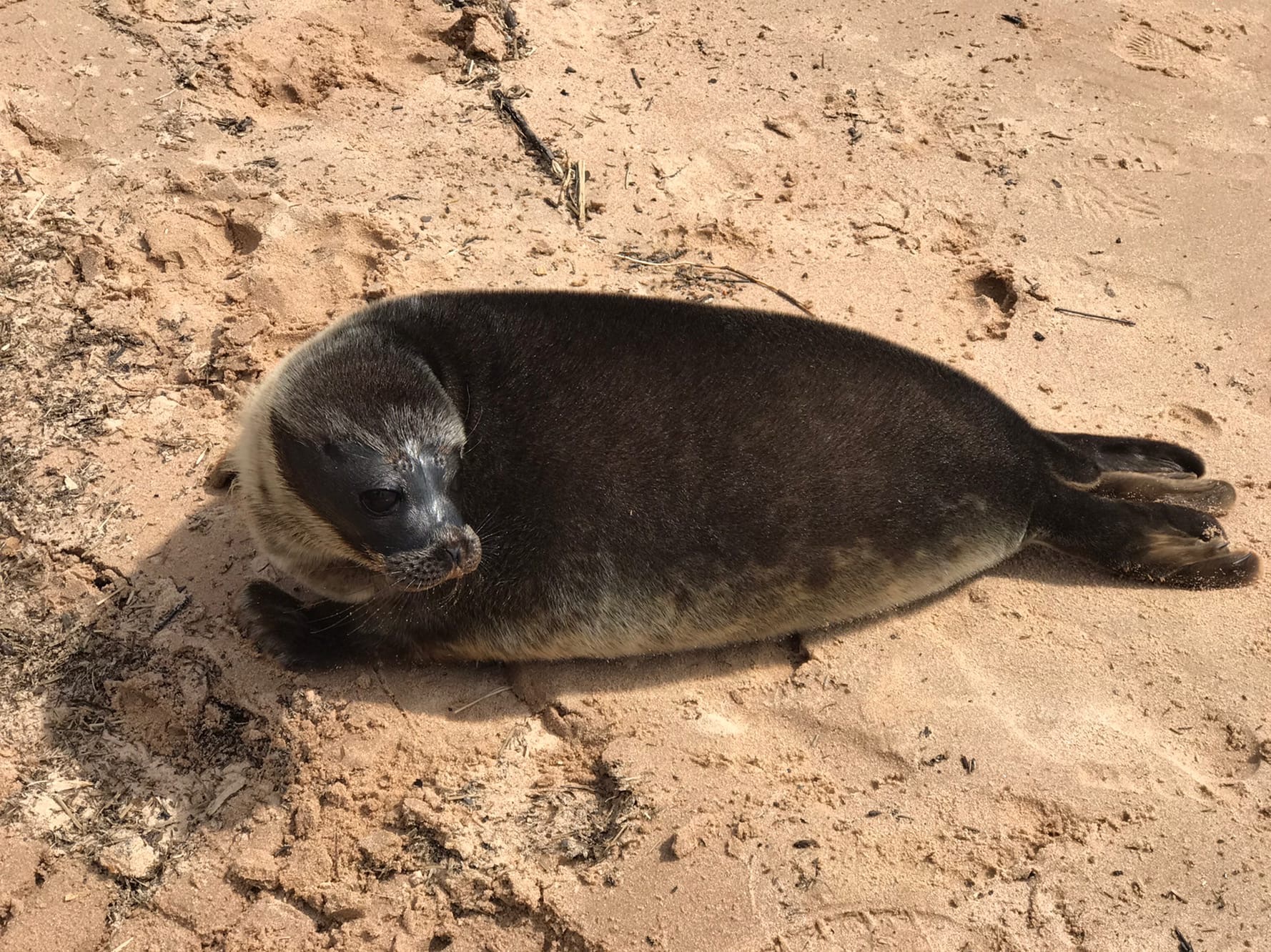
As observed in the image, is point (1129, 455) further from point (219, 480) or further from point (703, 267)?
point (219, 480)

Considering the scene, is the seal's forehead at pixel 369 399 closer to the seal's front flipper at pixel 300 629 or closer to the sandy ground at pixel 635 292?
the seal's front flipper at pixel 300 629

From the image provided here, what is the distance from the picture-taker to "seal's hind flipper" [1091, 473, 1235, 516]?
4.70 m

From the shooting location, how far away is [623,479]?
3.95 meters

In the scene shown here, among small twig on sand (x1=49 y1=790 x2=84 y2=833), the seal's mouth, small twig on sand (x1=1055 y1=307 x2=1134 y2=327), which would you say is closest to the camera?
the seal's mouth

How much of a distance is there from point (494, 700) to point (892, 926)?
1.74 m

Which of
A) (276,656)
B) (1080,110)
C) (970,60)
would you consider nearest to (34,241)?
(276,656)

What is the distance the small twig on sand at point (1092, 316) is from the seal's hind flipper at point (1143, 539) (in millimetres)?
1524

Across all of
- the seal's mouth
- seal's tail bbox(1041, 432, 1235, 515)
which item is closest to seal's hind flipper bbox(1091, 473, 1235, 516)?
seal's tail bbox(1041, 432, 1235, 515)

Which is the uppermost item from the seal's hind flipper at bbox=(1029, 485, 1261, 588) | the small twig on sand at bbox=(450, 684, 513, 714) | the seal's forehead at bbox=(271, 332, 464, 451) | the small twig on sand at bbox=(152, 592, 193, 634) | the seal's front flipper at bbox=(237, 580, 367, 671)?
the seal's forehead at bbox=(271, 332, 464, 451)

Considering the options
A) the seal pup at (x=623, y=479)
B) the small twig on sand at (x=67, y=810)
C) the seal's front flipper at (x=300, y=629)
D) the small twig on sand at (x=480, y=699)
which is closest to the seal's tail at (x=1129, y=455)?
the seal pup at (x=623, y=479)

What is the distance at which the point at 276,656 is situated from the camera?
161 inches

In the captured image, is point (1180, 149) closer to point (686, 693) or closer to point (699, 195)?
point (699, 195)

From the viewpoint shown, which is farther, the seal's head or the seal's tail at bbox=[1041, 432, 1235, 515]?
the seal's tail at bbox=[1041, 432, 1235, 515]

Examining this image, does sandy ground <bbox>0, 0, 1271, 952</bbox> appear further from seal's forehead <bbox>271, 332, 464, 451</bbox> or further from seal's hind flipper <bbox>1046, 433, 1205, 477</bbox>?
seal's forehead <bbox>271, 332, 464, 451</bbox>
